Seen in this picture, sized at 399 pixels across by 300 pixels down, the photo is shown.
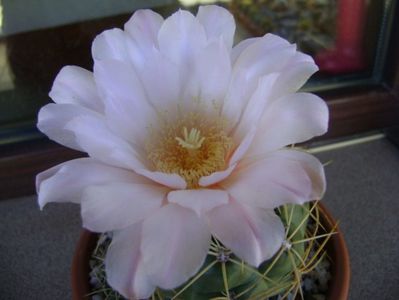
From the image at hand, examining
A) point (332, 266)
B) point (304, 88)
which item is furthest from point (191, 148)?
point (304, 88)

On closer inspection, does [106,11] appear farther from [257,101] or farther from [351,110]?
[257,101]

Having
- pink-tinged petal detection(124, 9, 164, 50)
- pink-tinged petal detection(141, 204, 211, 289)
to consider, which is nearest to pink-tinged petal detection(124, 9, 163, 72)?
pink-tinged petal detection(124, 9, 164, 50)

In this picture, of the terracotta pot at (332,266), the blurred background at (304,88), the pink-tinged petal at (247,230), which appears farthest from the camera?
the blurred background at (304,88)

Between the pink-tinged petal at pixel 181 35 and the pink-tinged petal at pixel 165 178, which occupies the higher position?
the pink-tinged petal at pixel 181 35

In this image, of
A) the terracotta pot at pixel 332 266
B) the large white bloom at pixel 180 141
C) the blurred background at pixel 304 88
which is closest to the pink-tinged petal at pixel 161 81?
the large white bloom at pixel 180 141

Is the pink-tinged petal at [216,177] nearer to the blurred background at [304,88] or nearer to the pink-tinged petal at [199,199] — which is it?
the pink-tinged petal at [199,199]

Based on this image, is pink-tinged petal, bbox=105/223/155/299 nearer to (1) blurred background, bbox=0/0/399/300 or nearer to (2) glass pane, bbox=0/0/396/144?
(1) blurred background, bbox=0/0/399/300

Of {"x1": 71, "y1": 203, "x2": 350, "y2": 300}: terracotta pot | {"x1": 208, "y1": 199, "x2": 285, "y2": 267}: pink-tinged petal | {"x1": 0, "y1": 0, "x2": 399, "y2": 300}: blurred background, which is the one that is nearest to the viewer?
{"x1": 208, "y1": 199, "x2": 285, "y2": 267}: pink-tinged petal

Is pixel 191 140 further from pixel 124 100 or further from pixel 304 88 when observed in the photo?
pixel 304 88
